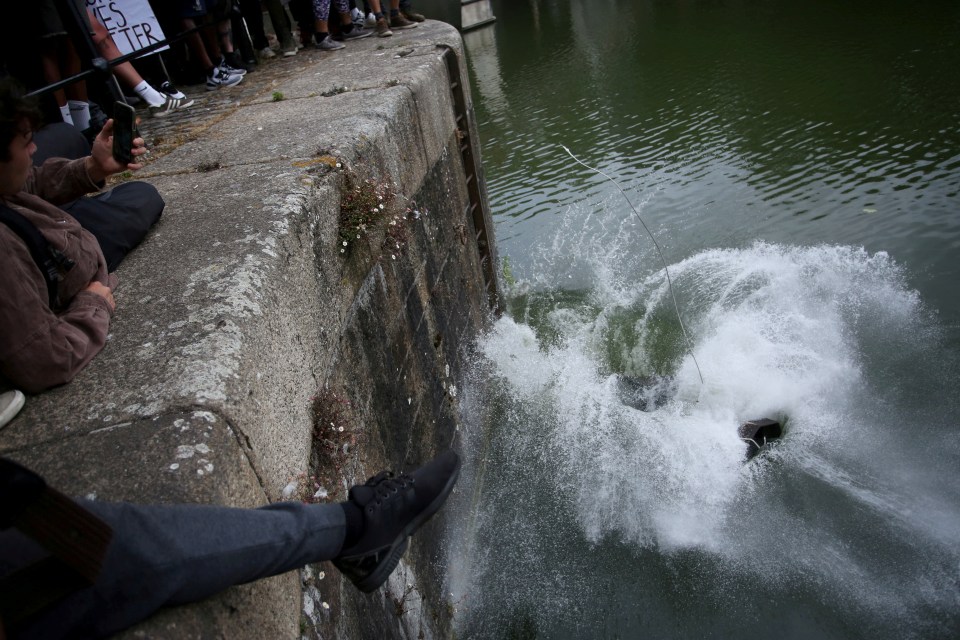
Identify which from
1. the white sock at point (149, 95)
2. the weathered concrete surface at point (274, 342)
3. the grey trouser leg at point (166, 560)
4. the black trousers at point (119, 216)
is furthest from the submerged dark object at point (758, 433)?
the white sock at point (149, 95)

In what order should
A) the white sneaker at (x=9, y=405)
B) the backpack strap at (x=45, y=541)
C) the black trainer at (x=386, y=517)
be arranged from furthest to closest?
the black trainer at (x=386, y=517) → the white sneaker at (x=9, y=405) → the backpack strap at (x=45, y=541)

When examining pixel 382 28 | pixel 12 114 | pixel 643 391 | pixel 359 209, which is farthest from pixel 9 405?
pixel 382 28

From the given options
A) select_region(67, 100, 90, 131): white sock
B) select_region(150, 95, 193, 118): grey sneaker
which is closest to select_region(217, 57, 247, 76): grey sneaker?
select_region(150, 95, 193, 118): grey sneaker

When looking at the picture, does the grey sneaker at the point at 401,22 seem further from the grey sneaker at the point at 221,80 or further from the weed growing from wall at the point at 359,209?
the weed growing from wall at the point at 359,209

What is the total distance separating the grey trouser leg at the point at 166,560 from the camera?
153 cm

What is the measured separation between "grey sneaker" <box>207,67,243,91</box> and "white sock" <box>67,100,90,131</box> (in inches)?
62.5

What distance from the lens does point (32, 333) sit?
2174mm

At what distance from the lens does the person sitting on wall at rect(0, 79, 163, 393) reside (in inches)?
85.9

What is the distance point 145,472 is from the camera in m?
1.89

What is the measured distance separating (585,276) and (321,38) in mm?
4370

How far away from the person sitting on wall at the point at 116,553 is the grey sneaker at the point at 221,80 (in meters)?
5.70

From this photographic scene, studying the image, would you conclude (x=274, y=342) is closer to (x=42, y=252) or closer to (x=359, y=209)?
(x=42, y=252)

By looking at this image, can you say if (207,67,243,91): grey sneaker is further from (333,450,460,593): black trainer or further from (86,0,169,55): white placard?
(333,450,460,593): black trainer

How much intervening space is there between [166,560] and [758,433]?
16.8 feet
